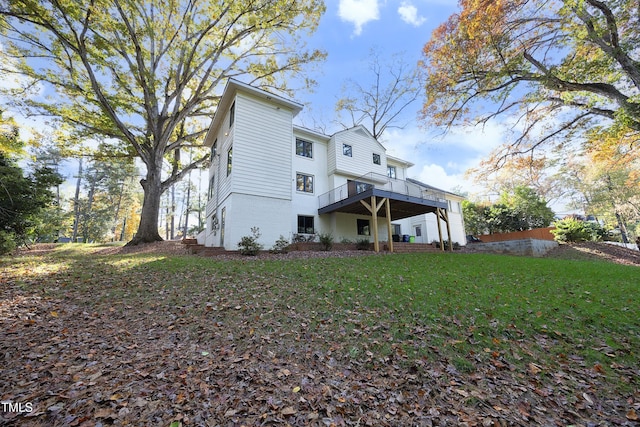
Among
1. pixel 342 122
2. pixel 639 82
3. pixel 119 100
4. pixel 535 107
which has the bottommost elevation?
pixel 639 82

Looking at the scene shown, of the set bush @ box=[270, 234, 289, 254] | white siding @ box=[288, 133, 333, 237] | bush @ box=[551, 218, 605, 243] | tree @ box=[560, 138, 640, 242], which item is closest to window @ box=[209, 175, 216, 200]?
white siding @ box=[288, 133, 333, 237]

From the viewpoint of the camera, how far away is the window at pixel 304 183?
50.3ft

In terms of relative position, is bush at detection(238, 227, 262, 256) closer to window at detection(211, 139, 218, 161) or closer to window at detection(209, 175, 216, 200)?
window at detection(209, 175, 216, 200)

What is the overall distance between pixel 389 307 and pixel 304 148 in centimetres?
1276

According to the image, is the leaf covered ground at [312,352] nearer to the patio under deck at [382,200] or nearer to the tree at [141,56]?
the patio under deck at [382,200]

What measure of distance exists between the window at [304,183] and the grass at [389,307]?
788 centimetres

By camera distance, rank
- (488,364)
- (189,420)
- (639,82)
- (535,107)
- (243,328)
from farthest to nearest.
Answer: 1. (535,107)
2. (639,82)
3. (243,328)
4. (488,364)
5. (189,420)

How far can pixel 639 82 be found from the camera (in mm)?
7320

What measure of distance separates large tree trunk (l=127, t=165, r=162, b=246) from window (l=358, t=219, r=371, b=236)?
12.6m

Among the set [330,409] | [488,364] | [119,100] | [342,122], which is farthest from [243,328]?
[342,122]

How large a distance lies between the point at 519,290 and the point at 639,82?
7127 millimetres

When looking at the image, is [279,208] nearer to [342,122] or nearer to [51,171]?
[51,171]

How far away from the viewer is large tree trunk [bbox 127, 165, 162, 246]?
1496cm

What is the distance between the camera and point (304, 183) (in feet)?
51.1
